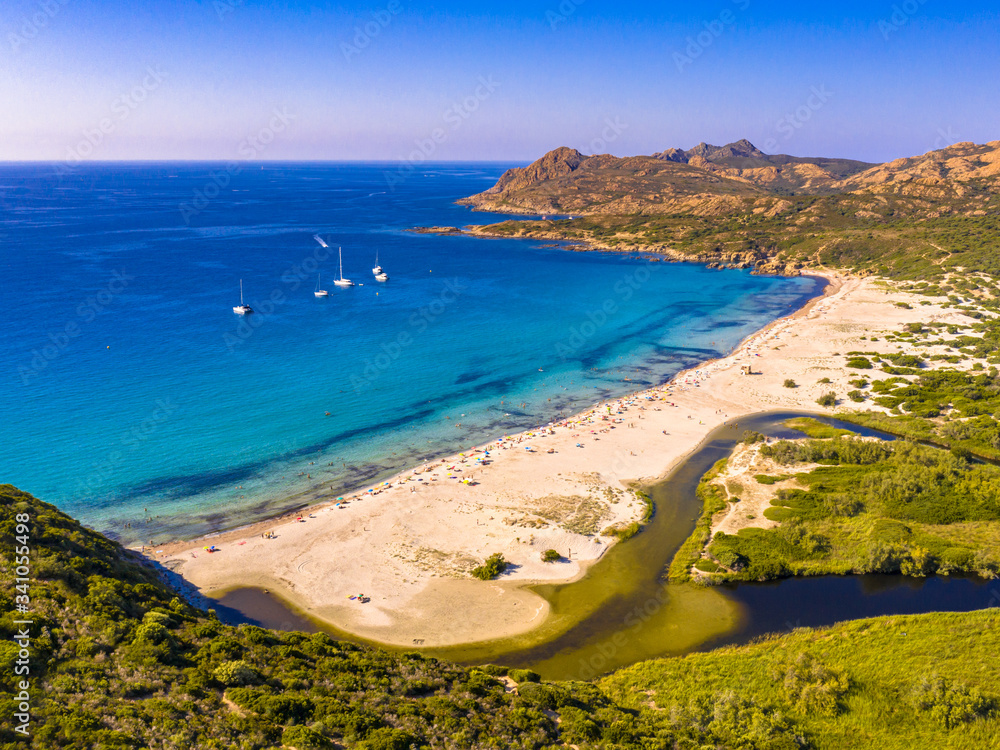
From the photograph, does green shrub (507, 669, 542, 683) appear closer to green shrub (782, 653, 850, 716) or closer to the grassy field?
the grassy field

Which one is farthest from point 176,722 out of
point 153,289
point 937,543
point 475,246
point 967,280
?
point 475,246

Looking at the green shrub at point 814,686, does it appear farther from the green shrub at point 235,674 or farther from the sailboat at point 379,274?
the sailboat at point 379,274

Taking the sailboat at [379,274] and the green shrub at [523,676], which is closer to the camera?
the green shrub at [523,676]

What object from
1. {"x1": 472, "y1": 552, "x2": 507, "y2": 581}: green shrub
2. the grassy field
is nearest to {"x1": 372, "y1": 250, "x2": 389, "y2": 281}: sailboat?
{"x1": 472, "y1": 552, "x2": 507, "y2": 581}: green shrub

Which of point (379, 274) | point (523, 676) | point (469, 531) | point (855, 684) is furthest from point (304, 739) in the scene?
point (379, 274)

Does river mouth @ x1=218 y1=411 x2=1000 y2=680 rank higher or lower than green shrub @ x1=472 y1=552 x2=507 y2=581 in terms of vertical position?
lower

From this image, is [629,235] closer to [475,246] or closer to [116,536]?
[475,246]

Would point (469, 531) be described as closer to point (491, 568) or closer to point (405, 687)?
point (491, 568)

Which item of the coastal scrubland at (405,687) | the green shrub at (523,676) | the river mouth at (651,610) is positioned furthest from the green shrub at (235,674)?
the green shrub at (523,676)
